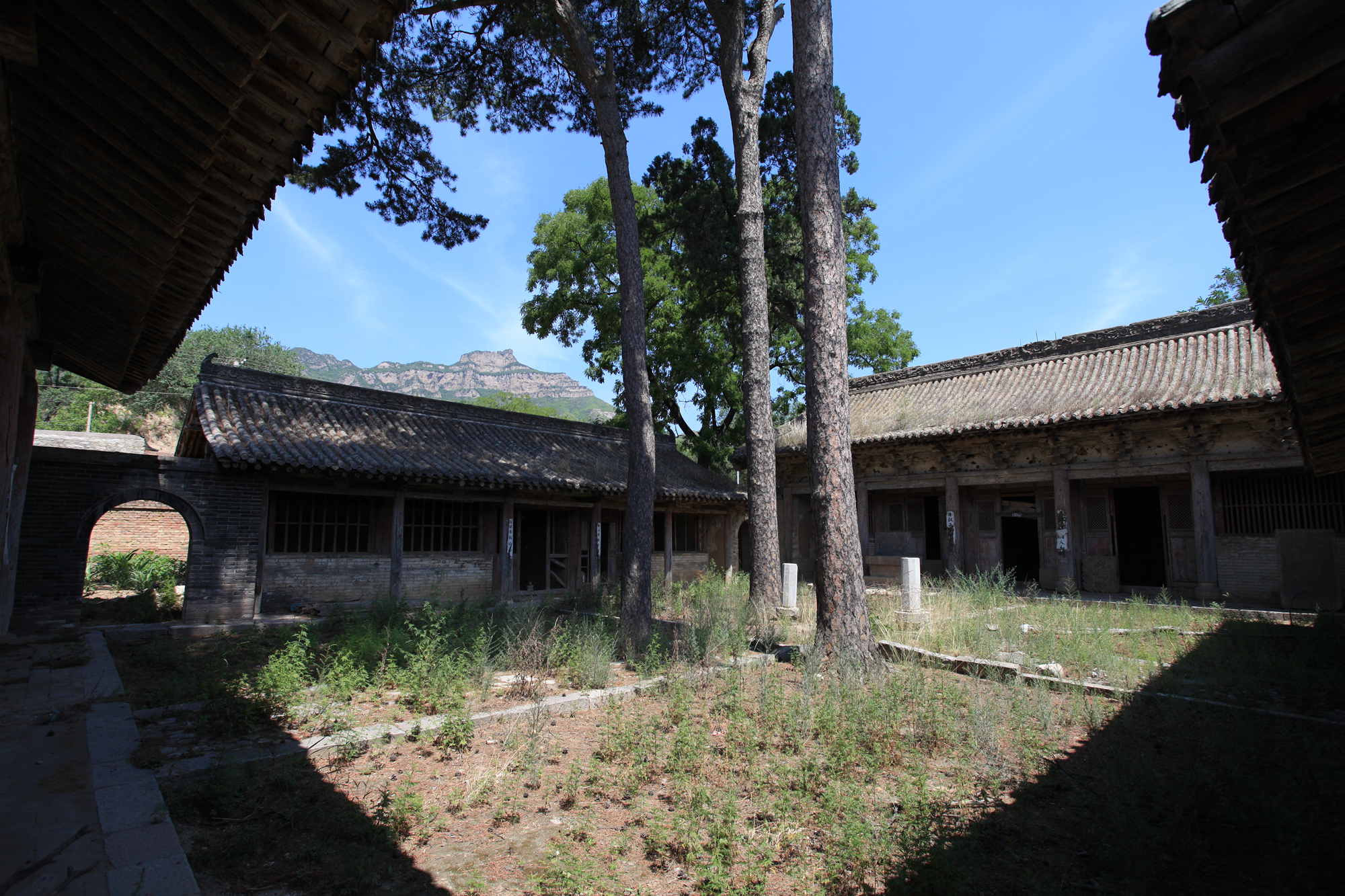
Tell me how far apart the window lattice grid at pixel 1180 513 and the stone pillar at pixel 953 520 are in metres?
3.97

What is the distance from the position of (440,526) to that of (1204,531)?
14338 millimetres

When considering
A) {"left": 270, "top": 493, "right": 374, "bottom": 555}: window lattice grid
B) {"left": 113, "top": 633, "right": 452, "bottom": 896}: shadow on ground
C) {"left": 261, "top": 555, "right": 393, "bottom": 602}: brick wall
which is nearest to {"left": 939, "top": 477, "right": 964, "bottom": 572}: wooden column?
{"left": 261, "top": 555, "right": 393, "bottom": 602}: brick wall

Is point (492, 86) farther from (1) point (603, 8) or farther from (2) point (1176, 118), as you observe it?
(2) point (1176, 118)

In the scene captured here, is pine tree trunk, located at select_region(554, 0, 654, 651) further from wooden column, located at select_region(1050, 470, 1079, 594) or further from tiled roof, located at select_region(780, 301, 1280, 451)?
wooden column, located at select_region(1050, 470, 1079, 594)

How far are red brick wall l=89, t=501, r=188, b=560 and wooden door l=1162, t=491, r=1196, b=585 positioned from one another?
2276 centimetres

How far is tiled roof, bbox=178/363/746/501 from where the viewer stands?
10.7 meters

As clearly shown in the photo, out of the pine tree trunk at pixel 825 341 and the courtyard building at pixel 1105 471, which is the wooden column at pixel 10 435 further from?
the courtyard building at pixel 1105 471

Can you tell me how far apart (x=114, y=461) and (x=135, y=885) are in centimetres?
894

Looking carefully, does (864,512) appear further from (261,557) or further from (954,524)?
(261,557)

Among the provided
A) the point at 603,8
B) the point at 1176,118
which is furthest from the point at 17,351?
the point at 603,8

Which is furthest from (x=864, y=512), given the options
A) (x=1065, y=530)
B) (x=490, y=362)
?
(x=490, y=362)

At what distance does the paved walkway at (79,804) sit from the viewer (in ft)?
8.48

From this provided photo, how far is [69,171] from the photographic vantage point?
10.8ft

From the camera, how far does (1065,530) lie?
13.8 meters
